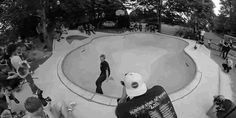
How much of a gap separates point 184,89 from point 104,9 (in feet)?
41.1

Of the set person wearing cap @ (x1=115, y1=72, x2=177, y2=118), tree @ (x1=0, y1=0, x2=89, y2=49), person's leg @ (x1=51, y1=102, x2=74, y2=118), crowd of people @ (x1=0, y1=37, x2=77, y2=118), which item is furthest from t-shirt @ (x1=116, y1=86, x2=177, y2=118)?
tree @ (x1=0, y1=0, x2=89, y2=49)

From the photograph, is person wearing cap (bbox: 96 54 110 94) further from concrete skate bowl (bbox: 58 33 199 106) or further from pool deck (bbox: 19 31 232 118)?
pool deck (bbox: 19 31 232 118)

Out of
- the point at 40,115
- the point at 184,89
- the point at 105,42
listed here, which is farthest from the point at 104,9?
the point at 40,115

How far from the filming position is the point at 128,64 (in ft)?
34.5

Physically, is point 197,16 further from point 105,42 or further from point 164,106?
point 164,106

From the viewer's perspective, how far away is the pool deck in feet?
18.6

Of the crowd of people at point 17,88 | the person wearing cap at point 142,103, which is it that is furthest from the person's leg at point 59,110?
the person wearing cap at point 142,103

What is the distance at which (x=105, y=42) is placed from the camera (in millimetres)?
13242

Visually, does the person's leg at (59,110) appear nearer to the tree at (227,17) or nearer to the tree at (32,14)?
the tree at (32,14)

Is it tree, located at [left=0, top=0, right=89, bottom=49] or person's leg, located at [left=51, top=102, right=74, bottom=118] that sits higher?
tree, located at [left=0, top=0, right=89, bottom=49]

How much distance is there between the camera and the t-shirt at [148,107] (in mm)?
2164

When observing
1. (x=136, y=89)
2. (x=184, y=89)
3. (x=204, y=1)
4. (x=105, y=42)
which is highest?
(x=204, y=1)

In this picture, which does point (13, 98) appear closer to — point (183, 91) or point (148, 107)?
point (148, 107)

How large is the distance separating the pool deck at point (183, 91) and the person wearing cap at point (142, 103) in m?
3.42
